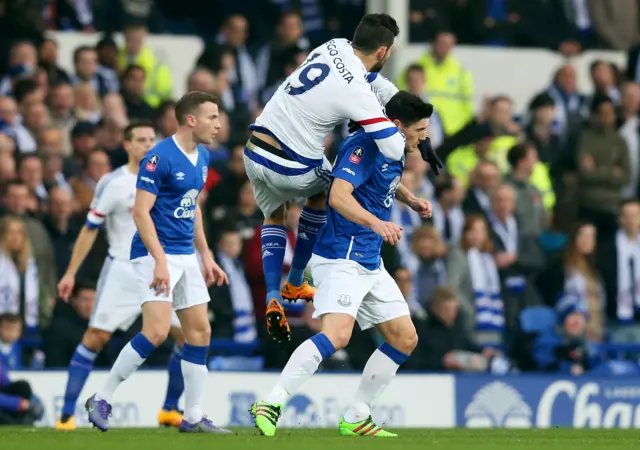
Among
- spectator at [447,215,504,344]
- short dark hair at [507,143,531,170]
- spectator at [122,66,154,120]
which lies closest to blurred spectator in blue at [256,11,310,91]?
spectator at [122,66,154,120]

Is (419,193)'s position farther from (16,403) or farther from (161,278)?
(161,278)

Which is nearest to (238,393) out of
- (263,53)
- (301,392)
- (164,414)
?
(301,392)

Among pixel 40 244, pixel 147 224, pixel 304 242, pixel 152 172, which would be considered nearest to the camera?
pixel 147 224

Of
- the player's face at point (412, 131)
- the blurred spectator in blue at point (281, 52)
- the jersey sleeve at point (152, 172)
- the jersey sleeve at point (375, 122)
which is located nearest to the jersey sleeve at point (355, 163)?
the jersey sleeve at point (375, 122)

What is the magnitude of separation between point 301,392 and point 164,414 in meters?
2.57

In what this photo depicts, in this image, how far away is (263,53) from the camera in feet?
62.6

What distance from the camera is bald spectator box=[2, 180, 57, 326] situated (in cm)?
1507

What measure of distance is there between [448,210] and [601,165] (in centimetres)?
264

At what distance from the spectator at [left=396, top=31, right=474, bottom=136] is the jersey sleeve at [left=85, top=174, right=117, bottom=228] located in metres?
6.75

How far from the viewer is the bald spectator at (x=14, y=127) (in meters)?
16.3

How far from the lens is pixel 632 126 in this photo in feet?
65.1

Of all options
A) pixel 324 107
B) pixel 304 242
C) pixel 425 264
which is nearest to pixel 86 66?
pixel 425 264

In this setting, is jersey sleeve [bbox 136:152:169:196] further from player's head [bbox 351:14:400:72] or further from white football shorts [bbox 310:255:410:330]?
player's head [bbox 351:14:400:72]

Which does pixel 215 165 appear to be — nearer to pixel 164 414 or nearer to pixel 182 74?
pixel 182 74
